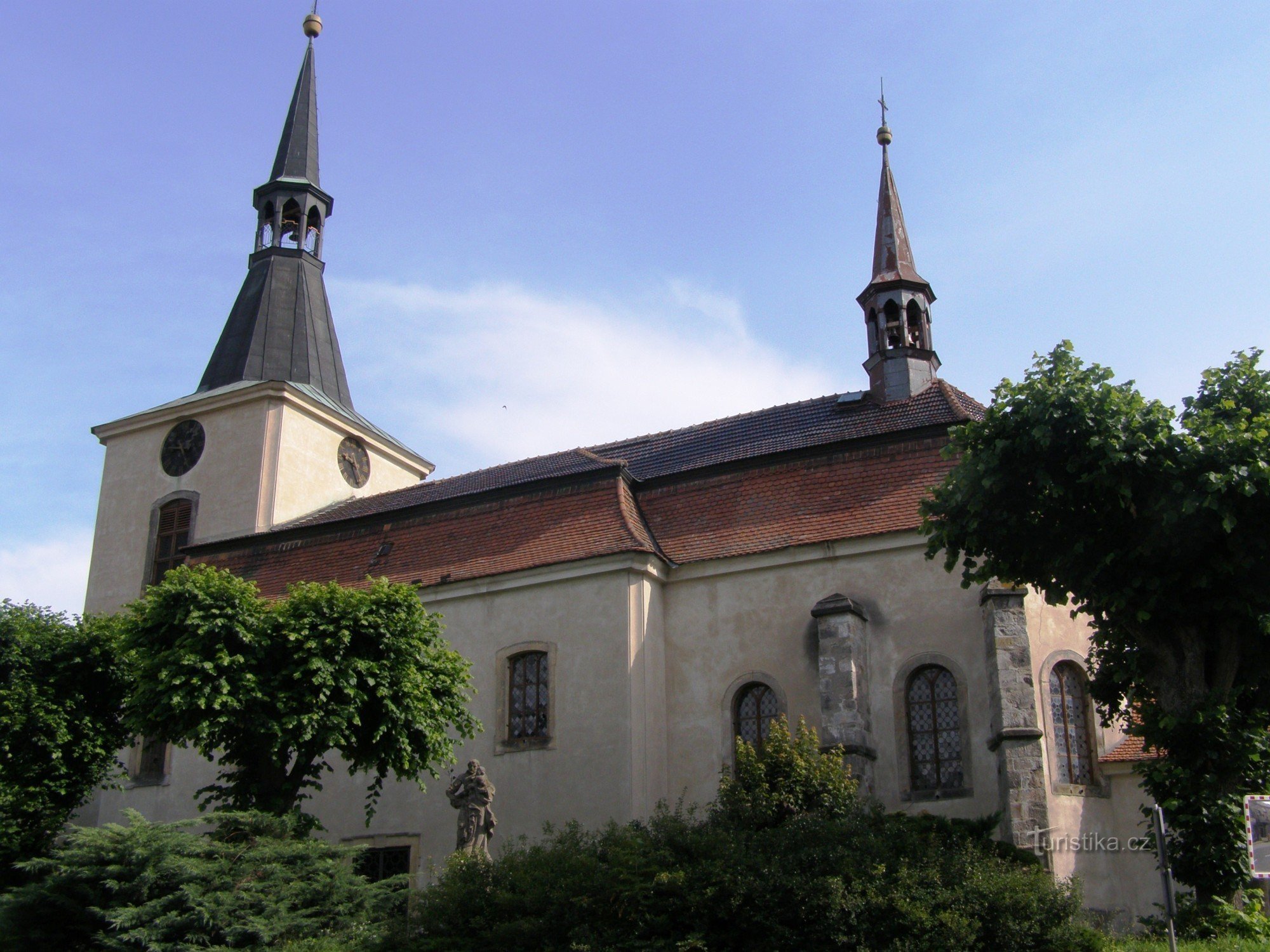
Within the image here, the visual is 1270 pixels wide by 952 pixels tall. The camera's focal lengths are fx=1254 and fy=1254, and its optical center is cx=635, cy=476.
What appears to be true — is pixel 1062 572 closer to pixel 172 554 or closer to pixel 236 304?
pixel 172 554

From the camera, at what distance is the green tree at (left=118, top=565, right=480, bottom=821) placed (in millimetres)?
19609

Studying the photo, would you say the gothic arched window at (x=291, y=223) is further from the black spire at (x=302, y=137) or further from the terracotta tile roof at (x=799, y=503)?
the terracotta tile roof at (x=799, y=503)

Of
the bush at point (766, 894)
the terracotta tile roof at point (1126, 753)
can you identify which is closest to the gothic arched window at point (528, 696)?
the bush at point (766, 894)

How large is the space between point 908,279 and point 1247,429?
12.7 metres

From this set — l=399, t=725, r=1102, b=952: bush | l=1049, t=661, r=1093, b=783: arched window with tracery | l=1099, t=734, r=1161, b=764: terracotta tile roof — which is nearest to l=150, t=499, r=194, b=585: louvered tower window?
l=399, t=725, r=1102, b=952: bush

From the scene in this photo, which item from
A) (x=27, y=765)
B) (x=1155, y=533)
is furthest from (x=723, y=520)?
(x=27, y=765)

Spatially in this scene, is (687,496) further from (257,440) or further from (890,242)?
(257,440)

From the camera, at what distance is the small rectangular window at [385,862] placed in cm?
2370

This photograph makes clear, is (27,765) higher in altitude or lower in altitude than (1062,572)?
lower

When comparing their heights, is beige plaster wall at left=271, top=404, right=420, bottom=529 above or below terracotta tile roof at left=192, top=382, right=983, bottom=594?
above

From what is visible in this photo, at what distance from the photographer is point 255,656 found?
2022cm

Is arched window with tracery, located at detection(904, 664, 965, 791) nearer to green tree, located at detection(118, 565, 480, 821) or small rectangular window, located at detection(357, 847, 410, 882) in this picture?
green tree, located at detection(118, 565, 480, 821)

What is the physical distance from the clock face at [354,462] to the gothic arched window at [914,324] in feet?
49.8

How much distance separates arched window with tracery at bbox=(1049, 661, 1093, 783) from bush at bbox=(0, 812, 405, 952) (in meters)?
10.7
